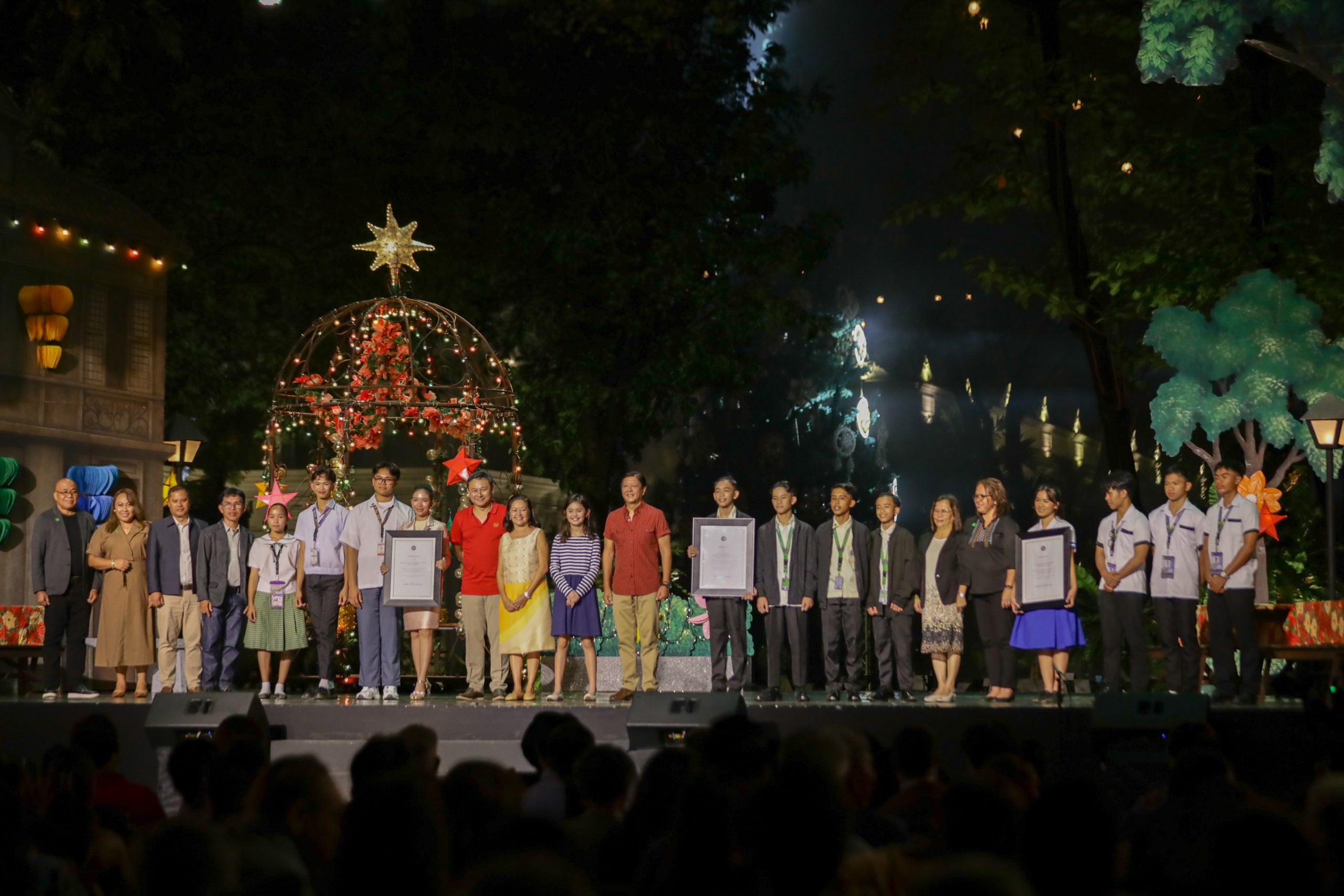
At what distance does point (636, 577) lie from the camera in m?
11.5

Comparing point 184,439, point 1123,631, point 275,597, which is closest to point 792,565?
point 1123,631

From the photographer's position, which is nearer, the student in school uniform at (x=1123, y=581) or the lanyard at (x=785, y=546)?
the student in school uniform at (x=1123, y=581)

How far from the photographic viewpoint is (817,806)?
304cm

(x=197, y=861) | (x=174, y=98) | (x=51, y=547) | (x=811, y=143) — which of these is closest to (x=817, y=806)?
(x=197, y=861)

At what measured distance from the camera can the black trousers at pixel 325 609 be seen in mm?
11945

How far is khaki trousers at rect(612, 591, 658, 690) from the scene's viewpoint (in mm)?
11547

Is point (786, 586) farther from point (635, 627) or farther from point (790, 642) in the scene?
point (635, 627)

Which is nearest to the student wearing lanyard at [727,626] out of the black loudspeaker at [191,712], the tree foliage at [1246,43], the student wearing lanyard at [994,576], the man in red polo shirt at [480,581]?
the man in red polo shirt at [480,581]

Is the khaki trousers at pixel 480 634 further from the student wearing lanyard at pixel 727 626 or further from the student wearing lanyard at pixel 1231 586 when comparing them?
the student wearing lanyard at pixel 1231 586

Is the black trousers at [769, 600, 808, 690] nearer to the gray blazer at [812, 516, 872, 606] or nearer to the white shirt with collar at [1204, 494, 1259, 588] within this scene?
the gray blazer at [812, 516, 872, 606]

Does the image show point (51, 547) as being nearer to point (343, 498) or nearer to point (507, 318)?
point (343, 498)

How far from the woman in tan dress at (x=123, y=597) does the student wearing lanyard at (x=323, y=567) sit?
1.31 meters

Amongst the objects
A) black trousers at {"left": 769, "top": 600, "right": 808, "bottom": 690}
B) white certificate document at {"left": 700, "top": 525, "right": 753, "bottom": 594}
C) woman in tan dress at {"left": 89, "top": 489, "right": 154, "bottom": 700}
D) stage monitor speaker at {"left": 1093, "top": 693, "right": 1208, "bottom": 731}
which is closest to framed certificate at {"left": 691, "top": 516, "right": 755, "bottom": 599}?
white certificate document at {"left": 700, "top": 525, "right": 753, "bottom": 594}

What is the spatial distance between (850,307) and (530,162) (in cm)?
1070
